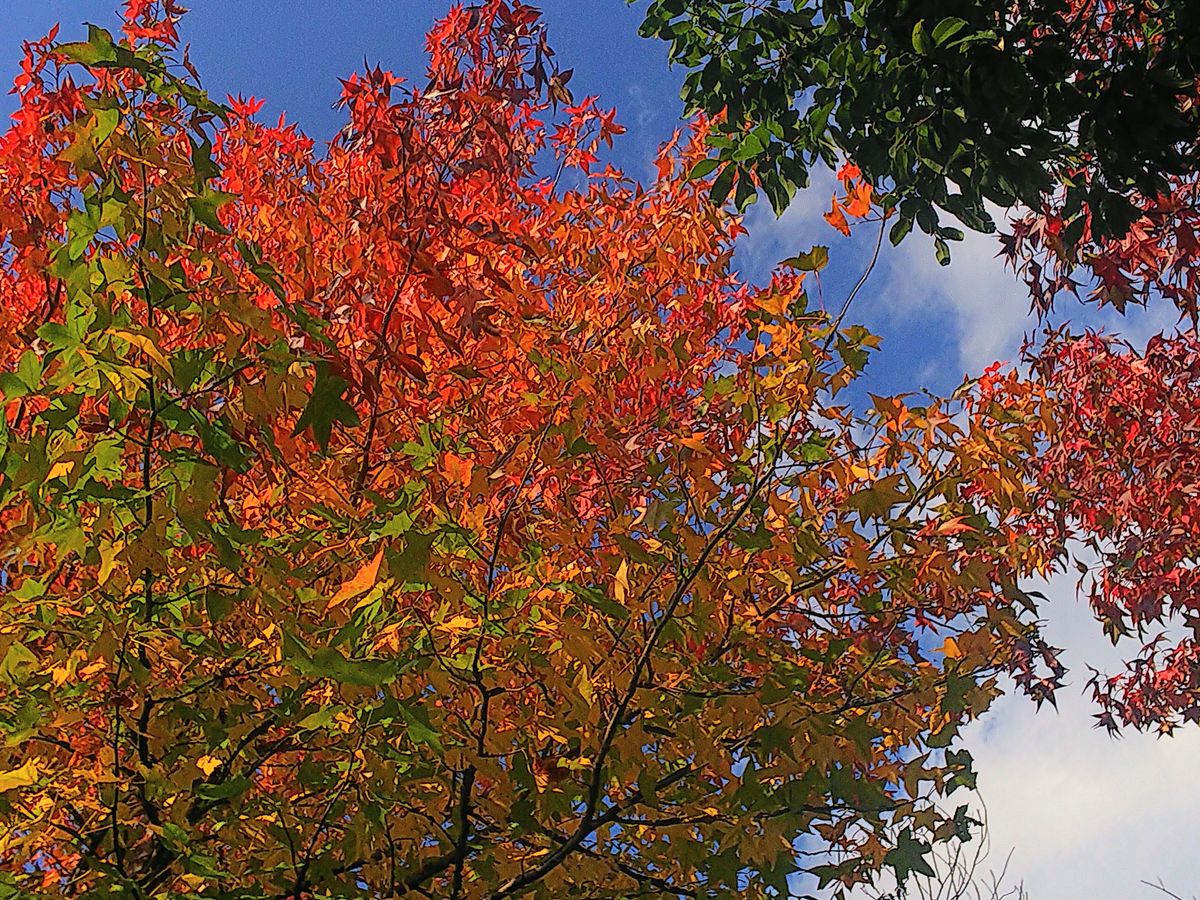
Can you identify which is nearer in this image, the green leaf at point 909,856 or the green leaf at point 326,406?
the green leaf at point 326,406

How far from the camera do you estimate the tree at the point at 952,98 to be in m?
4.16

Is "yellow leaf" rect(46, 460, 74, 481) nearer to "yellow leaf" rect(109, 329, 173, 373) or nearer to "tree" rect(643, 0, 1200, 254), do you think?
"yellow leaf" rect(109, 329, 173, 373)

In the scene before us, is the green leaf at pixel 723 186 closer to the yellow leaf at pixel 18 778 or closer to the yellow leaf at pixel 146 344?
the yellow leaf at pixel 146 344

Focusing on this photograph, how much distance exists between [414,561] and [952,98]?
3470mm

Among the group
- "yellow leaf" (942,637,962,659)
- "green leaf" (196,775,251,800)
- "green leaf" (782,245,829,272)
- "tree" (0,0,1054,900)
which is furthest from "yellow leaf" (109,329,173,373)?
"yellow leaf" (942,637,962,659)

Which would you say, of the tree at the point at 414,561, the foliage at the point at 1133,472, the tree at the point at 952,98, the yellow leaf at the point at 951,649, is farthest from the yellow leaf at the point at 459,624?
the foliage at the point at 1133,472

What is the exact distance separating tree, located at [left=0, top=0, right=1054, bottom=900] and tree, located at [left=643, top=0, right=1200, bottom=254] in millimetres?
1322

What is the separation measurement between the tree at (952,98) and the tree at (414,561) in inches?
52.1

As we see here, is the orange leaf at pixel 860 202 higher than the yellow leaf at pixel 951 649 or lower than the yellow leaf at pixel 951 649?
higher

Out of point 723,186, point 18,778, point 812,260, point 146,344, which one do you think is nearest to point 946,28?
point 723,186

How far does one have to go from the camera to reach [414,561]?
192cm

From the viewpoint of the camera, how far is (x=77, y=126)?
7.33 feet

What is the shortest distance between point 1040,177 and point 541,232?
2.07 meters

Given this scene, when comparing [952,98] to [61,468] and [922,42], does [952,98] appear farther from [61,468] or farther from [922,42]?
[61,468]
